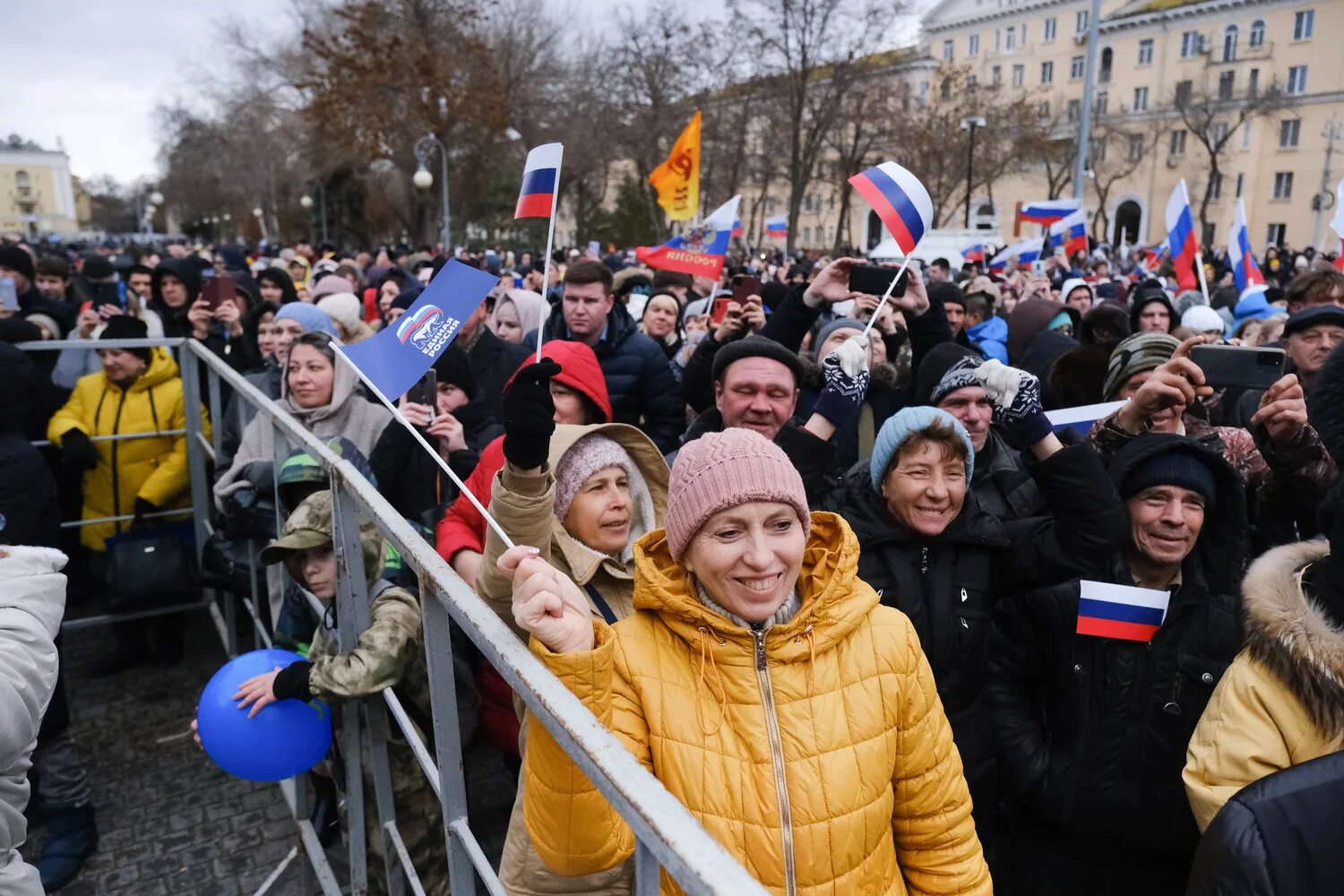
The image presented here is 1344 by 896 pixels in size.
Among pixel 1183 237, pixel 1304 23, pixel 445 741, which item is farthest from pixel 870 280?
pixel 1304 23

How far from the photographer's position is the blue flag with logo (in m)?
2.42

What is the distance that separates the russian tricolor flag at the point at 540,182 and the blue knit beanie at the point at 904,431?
4.12ft

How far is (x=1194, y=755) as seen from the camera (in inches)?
79.4

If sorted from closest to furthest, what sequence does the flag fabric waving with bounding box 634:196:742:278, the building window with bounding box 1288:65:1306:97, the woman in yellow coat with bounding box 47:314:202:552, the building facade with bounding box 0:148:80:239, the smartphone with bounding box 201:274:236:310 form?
1. the woman in yellow coat with bounding box 47:314:202:552
2. the smartphone with bounding box 201:274:236:310
3. the flag fabric waving with bounding box 634:196:742:278
4. the building window with bounding box 1288:65:1306:97
5. the building facade with bounding box 0:148:80:239

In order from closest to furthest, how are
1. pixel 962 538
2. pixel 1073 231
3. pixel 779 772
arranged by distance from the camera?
pixel 779 772, pixel 962 538, pixel 1073 231

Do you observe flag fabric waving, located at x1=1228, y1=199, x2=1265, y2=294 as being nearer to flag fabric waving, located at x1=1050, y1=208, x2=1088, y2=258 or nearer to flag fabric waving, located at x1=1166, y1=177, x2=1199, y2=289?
flag fabric waving, located at x1=1166, y1=177, x2=1199, y2=289

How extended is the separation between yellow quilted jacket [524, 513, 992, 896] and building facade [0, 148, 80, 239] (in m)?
136

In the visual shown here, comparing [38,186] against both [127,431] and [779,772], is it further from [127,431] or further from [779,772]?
[779,772]

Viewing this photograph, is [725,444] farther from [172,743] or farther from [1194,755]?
[172,743]

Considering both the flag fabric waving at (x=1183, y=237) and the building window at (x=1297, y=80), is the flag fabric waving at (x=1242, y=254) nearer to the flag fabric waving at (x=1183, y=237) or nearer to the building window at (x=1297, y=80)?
the flag fabric waving at (x=1183, y=237)

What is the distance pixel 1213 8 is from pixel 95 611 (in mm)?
66978

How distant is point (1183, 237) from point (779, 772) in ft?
24.8

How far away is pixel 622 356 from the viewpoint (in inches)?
200

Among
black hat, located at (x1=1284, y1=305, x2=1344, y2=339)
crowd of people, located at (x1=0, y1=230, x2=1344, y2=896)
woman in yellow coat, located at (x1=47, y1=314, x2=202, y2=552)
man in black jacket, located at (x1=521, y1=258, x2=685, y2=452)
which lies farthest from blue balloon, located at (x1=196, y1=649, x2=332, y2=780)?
black hat, located at (x1=1284, y1=305, x2=1344, y2=339)
